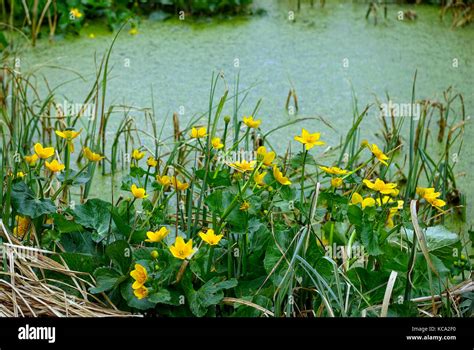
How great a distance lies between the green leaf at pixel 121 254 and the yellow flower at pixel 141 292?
0.09 meters

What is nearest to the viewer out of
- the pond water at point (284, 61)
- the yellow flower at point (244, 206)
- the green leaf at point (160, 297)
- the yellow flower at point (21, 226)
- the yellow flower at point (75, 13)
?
the green leaf at point (160, 297)

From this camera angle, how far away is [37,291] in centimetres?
201

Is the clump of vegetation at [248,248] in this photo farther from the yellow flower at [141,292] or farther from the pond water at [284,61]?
the pond water at [284,61]

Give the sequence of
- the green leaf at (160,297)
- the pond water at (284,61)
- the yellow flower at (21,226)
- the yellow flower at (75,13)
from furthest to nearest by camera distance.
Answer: the yellow flower at (75,13), the pond water at (284,61), the yellow flower at (21,226), the green leaf at (160,297)

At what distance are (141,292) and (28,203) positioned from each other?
32 centimetres

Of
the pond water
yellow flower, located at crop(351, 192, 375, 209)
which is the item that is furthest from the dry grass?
the pond water

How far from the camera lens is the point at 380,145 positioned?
3055 mm

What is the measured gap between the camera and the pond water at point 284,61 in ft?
10.8

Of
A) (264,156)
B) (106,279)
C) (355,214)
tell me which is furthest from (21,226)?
(355,214)

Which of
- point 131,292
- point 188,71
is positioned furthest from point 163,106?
point 131,292

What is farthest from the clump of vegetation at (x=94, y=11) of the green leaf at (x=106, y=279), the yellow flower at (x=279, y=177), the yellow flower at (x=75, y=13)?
the green leaf at (x=106, y=279)
